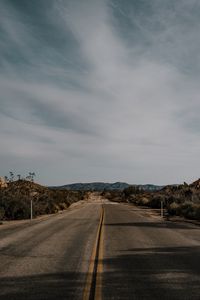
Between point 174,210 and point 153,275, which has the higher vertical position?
point 174,210

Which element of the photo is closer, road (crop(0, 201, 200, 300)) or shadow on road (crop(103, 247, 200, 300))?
shadow on road (crop(103, 247, 200, 300))

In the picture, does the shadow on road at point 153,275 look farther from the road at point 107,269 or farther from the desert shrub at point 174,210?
the desert shrub at point 174,210

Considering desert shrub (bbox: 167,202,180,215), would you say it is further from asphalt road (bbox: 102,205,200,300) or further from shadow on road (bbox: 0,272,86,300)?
shadow on road (bbox: 0,272,86,300)

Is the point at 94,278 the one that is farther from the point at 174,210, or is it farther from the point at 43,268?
the point at 174,210

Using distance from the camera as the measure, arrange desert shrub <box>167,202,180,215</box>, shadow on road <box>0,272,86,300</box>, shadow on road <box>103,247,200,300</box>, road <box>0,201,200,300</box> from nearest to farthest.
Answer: shadow on road <box>0,272,86,300</box> → shadow on road <box>103,247,200,300</box> → road <box>0,201,200,300</box> → desert shrub <box>167,202,180,215</box>

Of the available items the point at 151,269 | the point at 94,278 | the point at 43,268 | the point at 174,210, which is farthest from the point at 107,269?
the point at 174,210

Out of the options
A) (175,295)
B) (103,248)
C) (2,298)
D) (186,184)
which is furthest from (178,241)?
(186,184)

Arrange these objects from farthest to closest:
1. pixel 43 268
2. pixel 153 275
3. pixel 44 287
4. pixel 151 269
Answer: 1. pixel 43 268
2. pixel 151 269
3. pixel 153 275
4. pixel 44 287

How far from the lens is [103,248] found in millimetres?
16078

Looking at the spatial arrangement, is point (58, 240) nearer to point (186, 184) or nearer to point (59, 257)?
point (59, 257)

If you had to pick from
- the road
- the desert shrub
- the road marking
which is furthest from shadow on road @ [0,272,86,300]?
the desert shrub

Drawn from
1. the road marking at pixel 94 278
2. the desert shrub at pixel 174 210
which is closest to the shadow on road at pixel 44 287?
the road marking at pixel 94 278

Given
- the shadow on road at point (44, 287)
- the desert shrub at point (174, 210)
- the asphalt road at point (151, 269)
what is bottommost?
the shadow on road at point (44, 287)

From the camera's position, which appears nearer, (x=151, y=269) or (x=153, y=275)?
(x=153, y=275)
